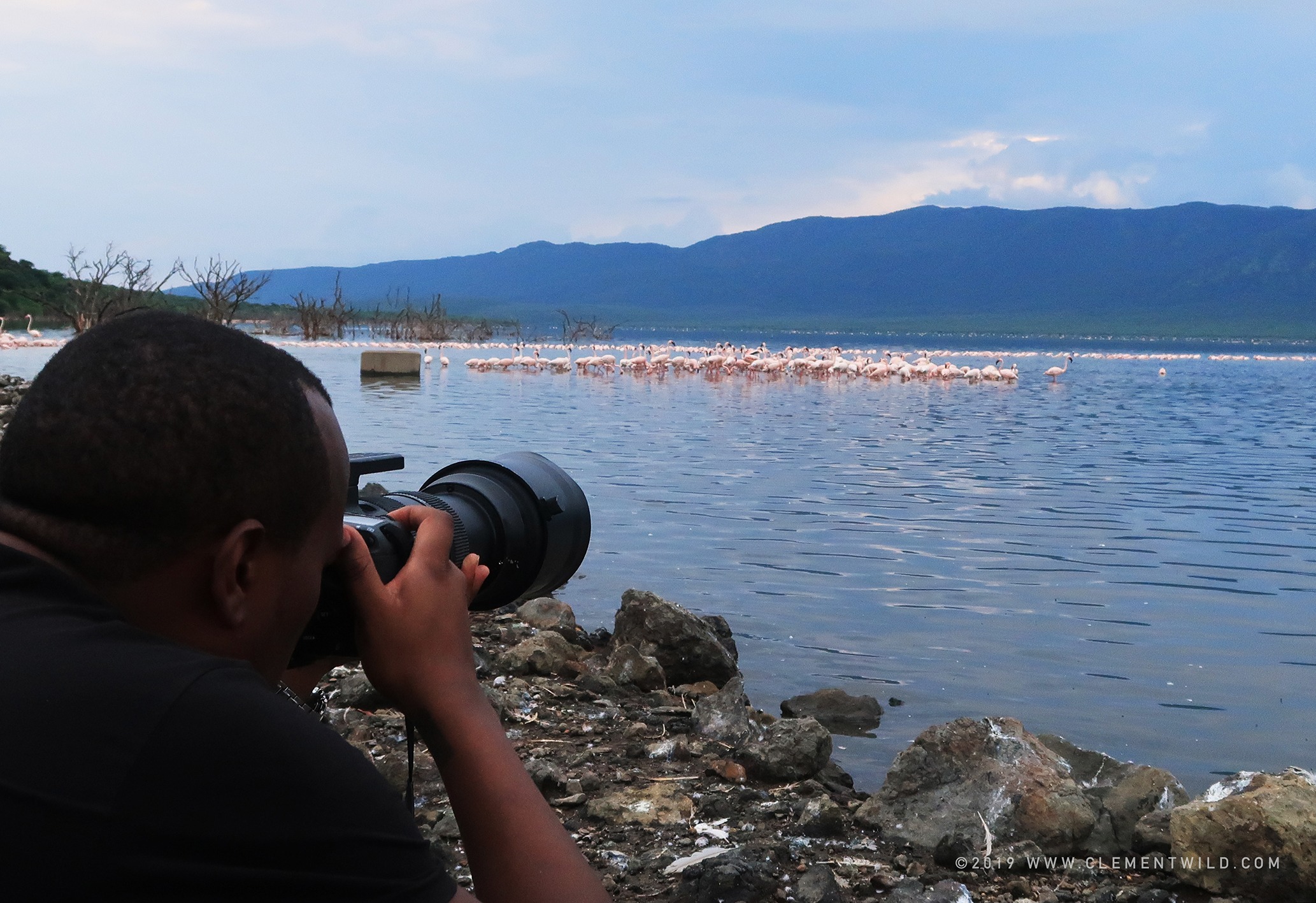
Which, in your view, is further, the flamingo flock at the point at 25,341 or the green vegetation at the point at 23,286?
the green vegetation at the point at 23,286

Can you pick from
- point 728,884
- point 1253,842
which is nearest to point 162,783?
point 728,884

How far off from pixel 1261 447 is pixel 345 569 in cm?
1813

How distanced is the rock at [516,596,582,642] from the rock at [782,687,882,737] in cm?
132

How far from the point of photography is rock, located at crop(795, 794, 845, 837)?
11.2 ft

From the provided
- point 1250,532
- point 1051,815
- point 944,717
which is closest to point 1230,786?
point 1051,815

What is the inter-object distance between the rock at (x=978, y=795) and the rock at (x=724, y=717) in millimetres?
684

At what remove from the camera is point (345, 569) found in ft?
4.67

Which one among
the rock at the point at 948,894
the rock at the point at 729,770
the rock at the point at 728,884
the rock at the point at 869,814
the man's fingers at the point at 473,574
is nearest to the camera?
the man's fingers at the point at 473,574

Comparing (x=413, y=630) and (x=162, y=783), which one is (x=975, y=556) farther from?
(x=162, y=783)

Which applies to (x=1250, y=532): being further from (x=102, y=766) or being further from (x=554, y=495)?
(x=102, y=766)

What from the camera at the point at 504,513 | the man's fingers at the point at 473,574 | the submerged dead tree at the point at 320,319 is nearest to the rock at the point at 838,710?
the camera at the point at 504,513

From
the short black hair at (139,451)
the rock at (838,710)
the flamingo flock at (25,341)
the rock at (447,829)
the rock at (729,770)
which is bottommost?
the rock at (838,710)

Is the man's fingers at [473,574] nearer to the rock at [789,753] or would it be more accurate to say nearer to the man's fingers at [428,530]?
the man's fingers at [428,530]

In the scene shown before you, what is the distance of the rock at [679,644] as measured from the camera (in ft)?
18.4
